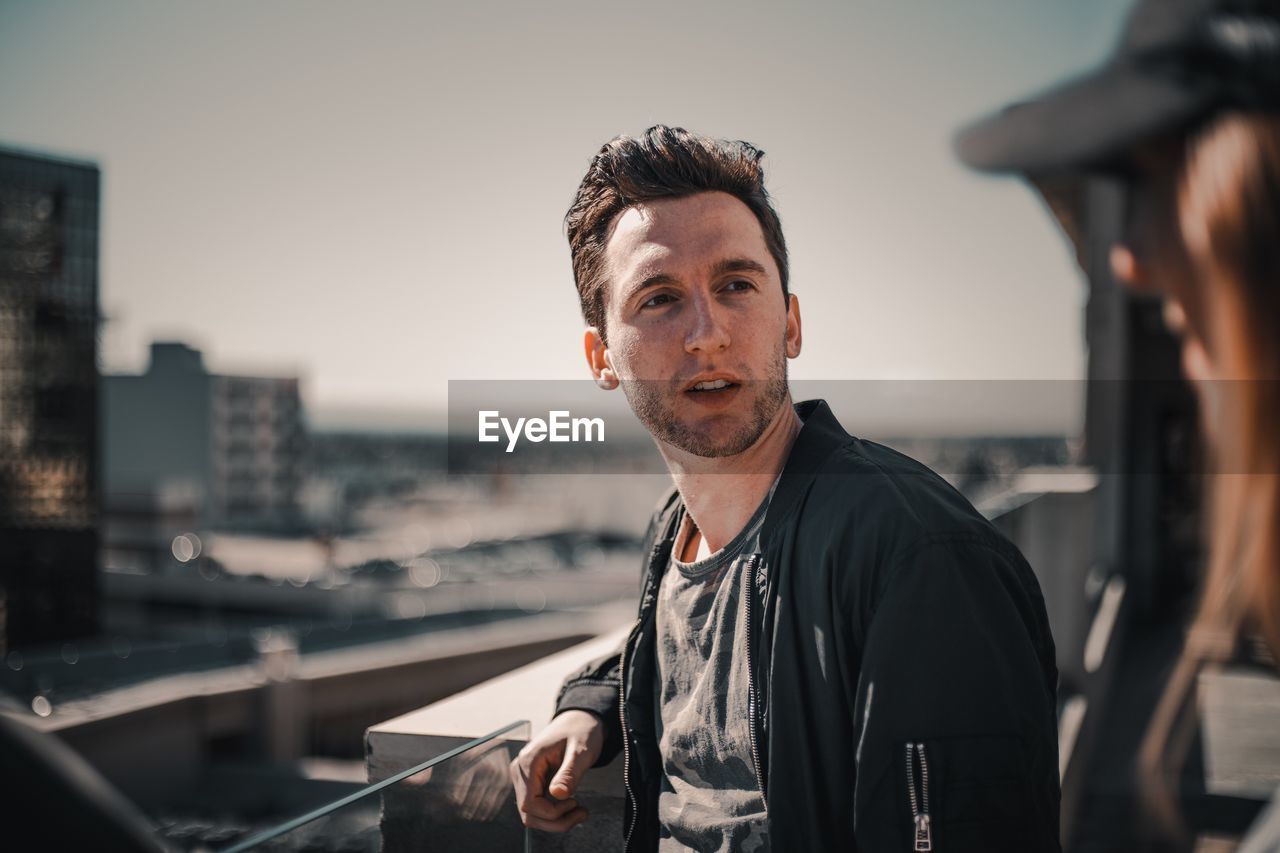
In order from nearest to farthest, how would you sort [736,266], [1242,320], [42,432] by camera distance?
[1242,320] < [736,266] < [42,432]

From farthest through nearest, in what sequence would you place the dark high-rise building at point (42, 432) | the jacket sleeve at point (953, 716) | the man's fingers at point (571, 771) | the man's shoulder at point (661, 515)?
1. the dark high-rise building at point (42, 432)
2. the man's shoulder at point (661, 515)
3. the man's fingers at point (571, 771)
4. the jacket sleeve at point (953, 716)

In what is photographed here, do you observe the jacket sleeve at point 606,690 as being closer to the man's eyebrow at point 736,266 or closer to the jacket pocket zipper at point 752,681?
the jacket pocket zipper at point 752,681

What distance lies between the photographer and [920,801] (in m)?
1.16

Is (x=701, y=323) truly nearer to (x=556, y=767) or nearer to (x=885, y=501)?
(x=885, y=501)

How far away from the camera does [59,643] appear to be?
6856 cm

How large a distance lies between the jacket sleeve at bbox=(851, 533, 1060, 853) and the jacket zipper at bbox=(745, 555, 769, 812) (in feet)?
0.77

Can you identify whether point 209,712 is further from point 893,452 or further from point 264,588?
point 264,588

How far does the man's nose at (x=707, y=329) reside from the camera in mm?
1623

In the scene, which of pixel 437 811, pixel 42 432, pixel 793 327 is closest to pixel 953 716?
pixel 793 327

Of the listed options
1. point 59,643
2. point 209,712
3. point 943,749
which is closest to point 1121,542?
point 943,749

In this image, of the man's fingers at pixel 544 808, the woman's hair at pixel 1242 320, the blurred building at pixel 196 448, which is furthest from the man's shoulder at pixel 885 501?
the blurred building at pixel 196 448

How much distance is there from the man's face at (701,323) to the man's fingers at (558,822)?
774 millimetres

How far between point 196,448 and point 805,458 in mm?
108458

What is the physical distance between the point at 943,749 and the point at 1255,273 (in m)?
0.77
